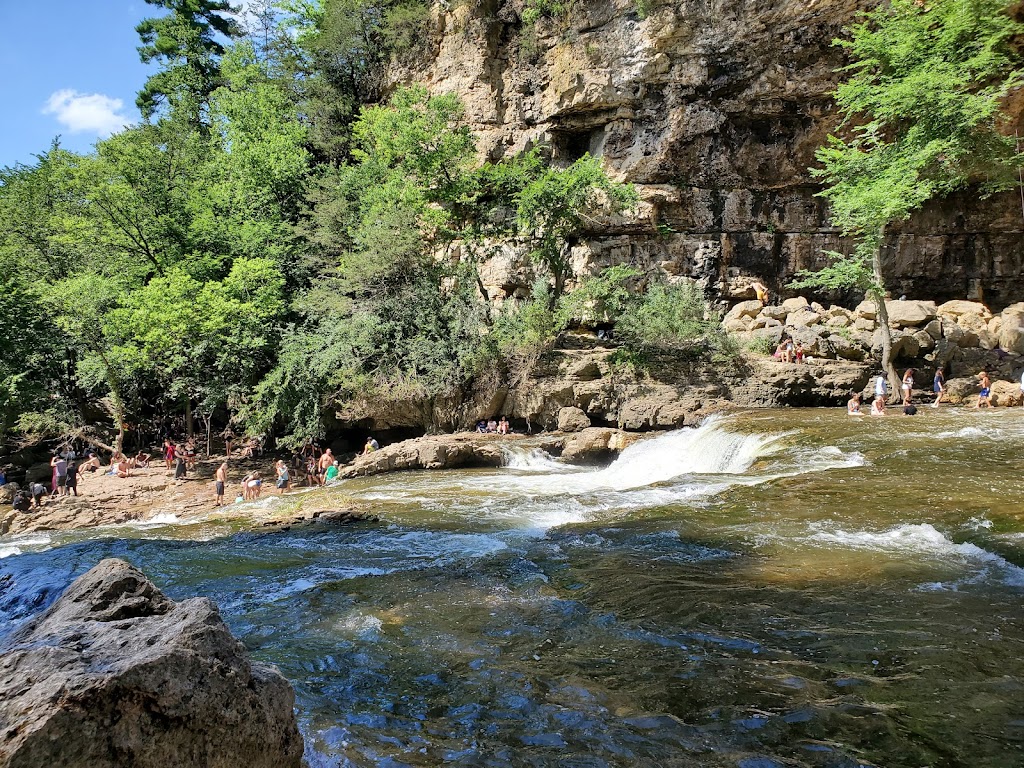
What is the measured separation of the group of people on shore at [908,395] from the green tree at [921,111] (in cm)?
85

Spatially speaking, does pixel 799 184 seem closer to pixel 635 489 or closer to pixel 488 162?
pixel 488 162

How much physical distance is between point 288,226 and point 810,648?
24.4m

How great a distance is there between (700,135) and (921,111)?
8.07 m

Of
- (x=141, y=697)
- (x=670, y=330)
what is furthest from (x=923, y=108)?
(x=141, y=697)

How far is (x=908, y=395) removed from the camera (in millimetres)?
18047

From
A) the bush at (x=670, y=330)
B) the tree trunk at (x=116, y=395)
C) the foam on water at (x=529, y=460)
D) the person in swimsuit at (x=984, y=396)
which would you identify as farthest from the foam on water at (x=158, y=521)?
the person in swimsuit at (x=984, y=396)

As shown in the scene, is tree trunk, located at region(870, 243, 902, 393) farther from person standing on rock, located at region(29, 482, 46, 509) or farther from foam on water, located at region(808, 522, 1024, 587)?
person standing on rock, located at region(29, 482, 46, 509)

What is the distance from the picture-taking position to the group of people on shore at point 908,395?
1628 centimetres

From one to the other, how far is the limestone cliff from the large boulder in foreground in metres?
23.6

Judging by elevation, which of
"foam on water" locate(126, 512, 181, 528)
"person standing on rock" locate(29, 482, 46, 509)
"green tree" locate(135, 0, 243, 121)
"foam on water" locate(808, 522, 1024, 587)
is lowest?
"foam on water" locate(126, 512, 181, 528)

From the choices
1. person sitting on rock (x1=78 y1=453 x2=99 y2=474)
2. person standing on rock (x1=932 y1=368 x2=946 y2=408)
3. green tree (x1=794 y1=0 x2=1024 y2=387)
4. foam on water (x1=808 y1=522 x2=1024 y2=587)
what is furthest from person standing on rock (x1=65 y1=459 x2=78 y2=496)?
person standing on rock (x1=932 y1=368 x2=946 y2=408)

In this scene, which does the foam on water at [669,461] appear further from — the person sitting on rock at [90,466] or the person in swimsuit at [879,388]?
the person sitting on rock at [90,466]

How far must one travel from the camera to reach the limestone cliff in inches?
932

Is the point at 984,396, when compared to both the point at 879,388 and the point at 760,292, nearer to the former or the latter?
the point at 879,388
